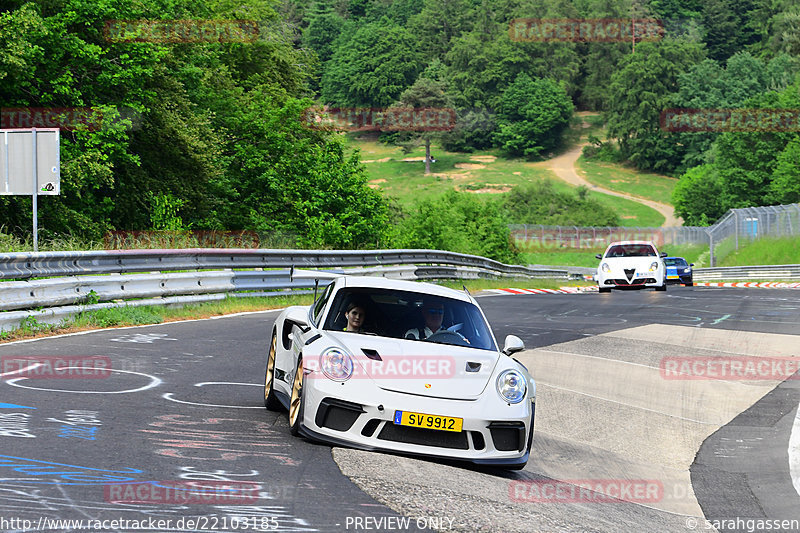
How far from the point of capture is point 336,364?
714 centimetres

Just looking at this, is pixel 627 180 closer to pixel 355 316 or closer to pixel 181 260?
pixel 181 260

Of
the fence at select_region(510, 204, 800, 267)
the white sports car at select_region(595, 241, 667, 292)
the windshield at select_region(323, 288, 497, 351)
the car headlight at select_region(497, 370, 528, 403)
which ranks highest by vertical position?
the windshield at select_region(323, 288, 497, 351)

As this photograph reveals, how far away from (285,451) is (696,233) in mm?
75475

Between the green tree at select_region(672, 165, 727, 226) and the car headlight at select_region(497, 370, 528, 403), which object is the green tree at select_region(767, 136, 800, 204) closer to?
the green tree at select_region(672, 165, 727, 226)

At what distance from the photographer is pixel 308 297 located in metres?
22.7

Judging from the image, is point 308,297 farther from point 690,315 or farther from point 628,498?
point 628,498

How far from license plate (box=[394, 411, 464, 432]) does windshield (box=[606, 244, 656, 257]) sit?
982 inches

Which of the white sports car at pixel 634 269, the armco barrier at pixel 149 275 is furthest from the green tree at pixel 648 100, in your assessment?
the armco barrier at pixel 149 275

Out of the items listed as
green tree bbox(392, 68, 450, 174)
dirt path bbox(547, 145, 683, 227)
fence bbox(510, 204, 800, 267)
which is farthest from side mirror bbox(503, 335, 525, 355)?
green tree bbox(392, 68, 450, 174)

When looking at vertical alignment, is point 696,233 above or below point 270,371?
below

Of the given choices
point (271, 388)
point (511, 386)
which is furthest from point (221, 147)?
point (511, 386)

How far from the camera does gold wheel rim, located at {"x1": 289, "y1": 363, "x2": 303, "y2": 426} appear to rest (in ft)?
23.9

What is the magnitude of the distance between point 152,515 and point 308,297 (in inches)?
703

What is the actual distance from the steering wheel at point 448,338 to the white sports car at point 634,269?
23.0m
